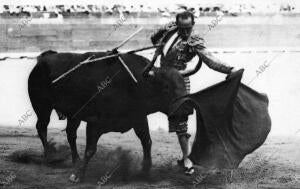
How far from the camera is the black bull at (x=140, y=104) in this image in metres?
6.50

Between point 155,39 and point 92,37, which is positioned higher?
point 155,39

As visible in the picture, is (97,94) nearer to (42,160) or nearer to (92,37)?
(42,160)

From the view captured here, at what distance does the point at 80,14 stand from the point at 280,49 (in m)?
3.94

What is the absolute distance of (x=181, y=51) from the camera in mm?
6793

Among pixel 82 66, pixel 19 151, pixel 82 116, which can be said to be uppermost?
pixel 82 66

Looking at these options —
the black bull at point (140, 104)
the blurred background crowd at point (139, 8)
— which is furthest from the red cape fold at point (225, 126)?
the blurred background crowd at point (139, 8)

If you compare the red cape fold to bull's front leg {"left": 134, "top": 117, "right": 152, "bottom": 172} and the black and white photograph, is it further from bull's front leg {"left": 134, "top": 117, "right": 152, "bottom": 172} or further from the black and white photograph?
bull's front leg {"left": 134, "top": 117, "right": 152, "bottom": 172}

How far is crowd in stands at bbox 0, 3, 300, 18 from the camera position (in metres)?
12.8

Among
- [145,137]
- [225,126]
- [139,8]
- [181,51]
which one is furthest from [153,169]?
[139,8]

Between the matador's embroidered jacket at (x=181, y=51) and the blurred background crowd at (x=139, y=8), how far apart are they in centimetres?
556

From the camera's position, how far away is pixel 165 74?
270 inches

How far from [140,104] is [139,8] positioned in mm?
6286

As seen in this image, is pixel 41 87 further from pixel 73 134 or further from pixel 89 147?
pixel 89 147

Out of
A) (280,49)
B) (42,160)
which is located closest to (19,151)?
(42,160)
